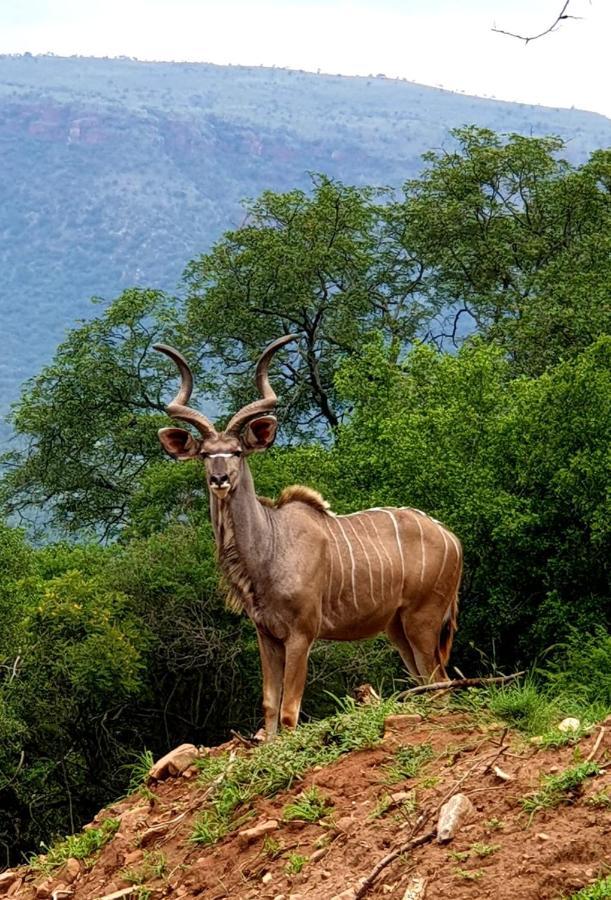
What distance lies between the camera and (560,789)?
7328mm

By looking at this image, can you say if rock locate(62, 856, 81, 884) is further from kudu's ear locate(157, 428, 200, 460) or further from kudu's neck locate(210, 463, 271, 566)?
kudu's ear locate(157, 428, 200, 460)

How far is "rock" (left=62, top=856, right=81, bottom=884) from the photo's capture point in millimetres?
8805

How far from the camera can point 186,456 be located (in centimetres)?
1162

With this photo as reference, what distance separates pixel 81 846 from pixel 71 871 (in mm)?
230

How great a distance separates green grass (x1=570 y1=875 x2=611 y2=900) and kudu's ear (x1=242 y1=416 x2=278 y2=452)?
566 centimetres

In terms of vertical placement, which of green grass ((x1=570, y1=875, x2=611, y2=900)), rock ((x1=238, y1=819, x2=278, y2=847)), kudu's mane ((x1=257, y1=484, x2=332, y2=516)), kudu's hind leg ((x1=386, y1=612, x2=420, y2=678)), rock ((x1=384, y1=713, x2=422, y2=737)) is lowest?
kudu's hind leg ((x1=386, y1=612, x2=420, y2=678))

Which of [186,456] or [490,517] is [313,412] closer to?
[490,517]

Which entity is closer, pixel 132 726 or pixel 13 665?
pixel 13 665

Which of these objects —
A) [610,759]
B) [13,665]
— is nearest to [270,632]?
[610,759]

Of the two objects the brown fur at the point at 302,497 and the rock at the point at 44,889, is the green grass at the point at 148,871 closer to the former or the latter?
the rock at the point at 44,889

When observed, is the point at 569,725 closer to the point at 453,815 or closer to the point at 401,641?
the point at 453,815

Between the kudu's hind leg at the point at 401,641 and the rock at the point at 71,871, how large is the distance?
13.6ft

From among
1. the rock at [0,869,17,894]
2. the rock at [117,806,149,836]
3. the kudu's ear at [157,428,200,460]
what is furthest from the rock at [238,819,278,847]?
the kudu's ear at [157,428,200,460]

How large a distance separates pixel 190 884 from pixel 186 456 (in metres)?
4.23
